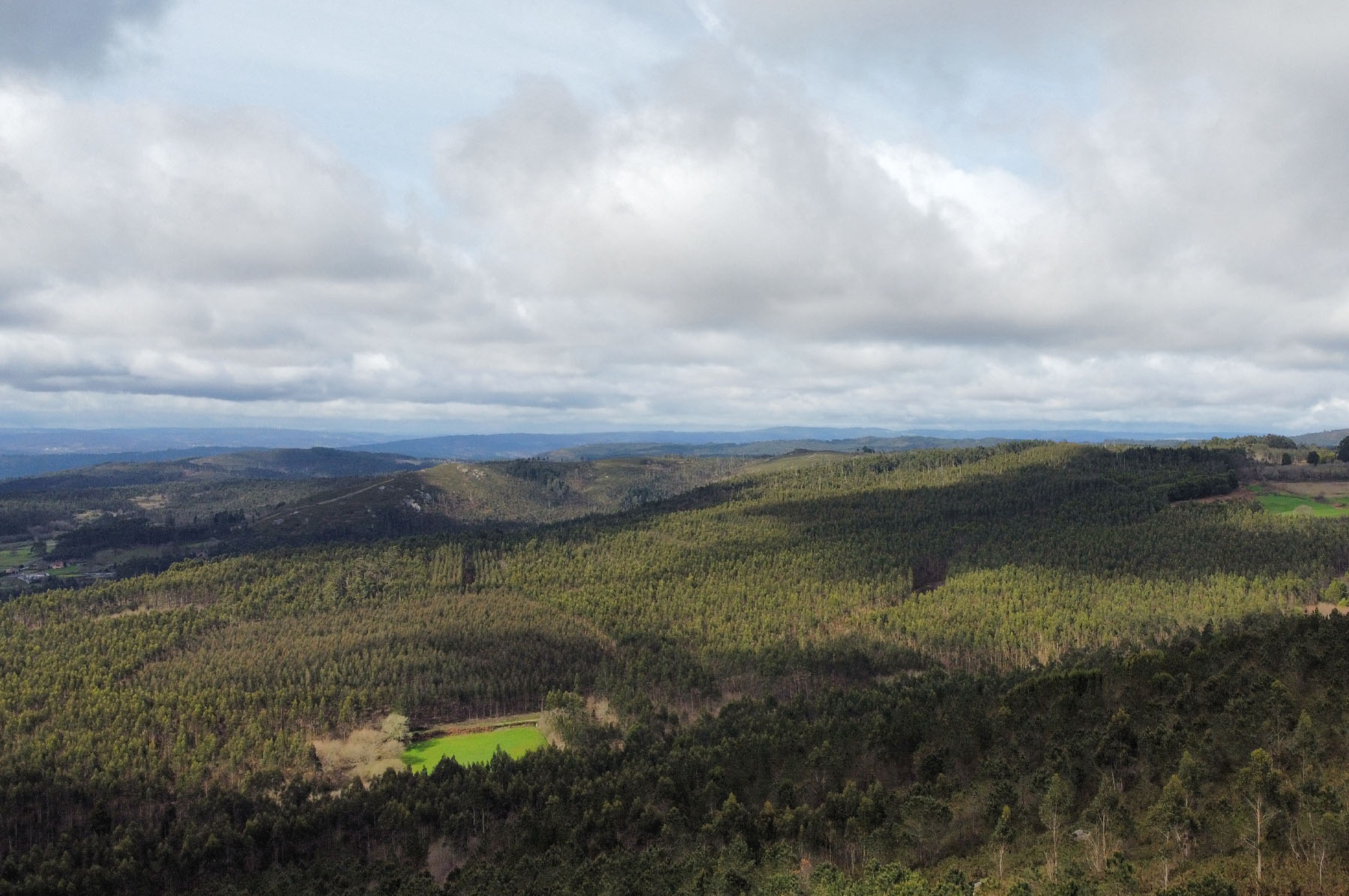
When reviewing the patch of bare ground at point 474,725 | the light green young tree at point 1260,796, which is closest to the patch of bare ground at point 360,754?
the patch of bare ground at point 474,725

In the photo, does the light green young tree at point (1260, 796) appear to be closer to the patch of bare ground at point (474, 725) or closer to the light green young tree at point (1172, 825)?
the light green young tree at point (1172, 825)

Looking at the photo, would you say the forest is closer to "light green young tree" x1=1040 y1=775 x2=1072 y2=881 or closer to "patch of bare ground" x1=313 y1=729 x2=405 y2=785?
"light green young tree" x1=1040 y1=775 x2=1072 y2=881

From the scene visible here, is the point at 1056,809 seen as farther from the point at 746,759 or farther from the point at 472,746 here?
the point at 472,746

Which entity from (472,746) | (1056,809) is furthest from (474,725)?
(1056,809)

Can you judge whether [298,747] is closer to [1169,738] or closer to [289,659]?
[289,659]

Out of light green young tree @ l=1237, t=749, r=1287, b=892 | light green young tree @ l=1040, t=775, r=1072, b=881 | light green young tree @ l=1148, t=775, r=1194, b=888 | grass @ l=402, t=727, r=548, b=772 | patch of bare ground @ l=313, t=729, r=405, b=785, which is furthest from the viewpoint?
grass @ l=402, t=727, r=548, b=772

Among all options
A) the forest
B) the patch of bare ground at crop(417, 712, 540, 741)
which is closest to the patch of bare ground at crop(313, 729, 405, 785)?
the forest
